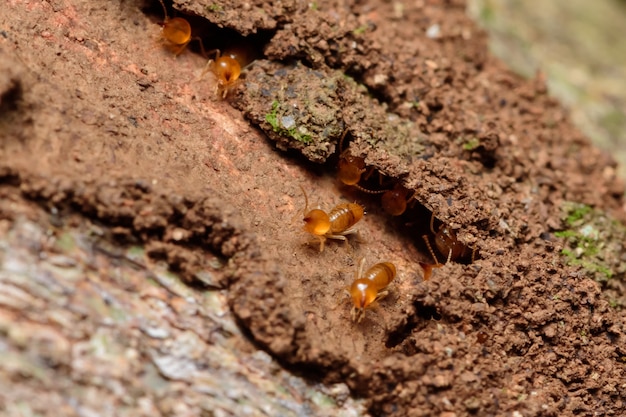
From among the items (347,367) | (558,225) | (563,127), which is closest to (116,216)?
(347,367)

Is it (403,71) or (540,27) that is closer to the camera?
(403,71)

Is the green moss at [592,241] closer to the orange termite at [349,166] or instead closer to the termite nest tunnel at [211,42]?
the orange termite at [349,166]

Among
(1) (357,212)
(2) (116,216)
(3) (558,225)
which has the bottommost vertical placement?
(2) (116,216)

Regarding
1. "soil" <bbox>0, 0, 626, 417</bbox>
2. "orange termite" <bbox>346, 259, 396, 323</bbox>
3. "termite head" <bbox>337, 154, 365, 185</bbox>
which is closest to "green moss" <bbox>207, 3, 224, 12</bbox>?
"soil" <bbox>0, 0, 626, 417</bbox>

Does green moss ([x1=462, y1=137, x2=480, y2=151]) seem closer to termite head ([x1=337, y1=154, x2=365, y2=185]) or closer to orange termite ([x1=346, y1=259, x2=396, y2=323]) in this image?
termite head ([x1=337, y1=154, x2=365, y2=185])

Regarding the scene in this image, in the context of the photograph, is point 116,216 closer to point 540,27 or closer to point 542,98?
point 542,98

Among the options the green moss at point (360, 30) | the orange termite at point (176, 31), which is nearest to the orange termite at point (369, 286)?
the green moss at point (360, 30)
